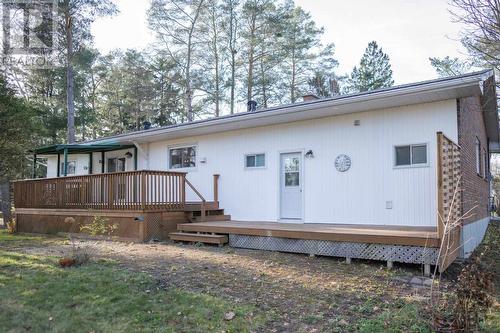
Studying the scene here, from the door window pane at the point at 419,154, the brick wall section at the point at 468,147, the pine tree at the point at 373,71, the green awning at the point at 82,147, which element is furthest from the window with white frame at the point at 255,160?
the pine tree at the point at 373,71

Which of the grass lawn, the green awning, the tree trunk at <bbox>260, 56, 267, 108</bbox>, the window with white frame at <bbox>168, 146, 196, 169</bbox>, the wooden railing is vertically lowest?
the grass lawn

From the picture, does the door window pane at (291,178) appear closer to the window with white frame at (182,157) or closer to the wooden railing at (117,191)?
the wooden railing at (117,191)

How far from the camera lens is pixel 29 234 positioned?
460 inches

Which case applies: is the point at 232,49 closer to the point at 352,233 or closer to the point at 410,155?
the point at 410,155

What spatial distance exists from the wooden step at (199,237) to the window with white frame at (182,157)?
3.24m

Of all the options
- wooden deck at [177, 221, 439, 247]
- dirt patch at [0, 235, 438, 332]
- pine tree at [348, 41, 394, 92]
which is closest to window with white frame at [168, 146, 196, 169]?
wooden deck at [177, 221, 439, 247]

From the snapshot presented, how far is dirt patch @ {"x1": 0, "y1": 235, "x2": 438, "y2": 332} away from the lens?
13.7 ft

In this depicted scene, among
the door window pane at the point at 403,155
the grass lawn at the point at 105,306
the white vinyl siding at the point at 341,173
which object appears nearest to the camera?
the grass lawn at the point at 105,306

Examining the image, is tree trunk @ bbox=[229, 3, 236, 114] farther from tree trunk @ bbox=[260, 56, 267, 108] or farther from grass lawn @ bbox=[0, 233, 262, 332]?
grass lawn @ bbox=[0, 233, 262, 332]

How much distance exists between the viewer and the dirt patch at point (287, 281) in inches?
164

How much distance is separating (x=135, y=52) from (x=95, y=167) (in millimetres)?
12058

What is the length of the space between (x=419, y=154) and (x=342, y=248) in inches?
105

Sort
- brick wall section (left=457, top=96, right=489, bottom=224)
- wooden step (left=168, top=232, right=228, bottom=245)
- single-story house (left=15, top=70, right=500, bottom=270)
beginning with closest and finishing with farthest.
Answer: single-story house (left=15, top=70, right=500, bottom=270) → brick wall section (left=457, top=96, right=489, bottom=224) → wooden step (left=168, top=232, right=228, bottom=245)

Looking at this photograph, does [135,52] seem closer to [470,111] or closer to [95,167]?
[95,167]
